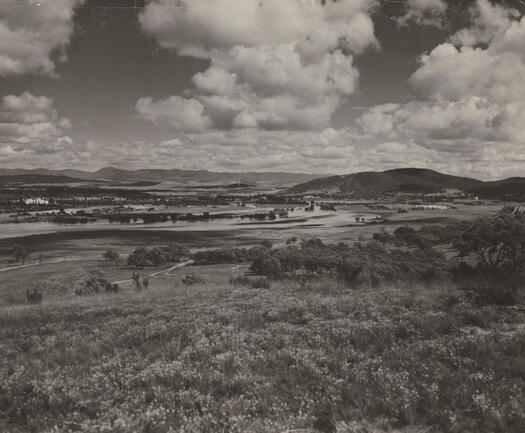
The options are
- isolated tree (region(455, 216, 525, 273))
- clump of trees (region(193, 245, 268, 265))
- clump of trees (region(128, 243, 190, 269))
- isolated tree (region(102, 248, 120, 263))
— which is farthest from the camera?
isolated tree (region(102, 248, 120, 263))

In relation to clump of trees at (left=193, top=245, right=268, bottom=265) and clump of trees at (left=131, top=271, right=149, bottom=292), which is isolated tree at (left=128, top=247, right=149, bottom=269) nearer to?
clump of trees at (left=193, top=245, right=268, bottom=265)

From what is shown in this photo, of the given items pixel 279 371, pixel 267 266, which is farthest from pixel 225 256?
pixel 279 371

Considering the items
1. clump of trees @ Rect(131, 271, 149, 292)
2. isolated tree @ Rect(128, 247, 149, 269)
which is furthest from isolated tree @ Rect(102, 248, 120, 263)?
clump of trees @ Rect(131, 271, 149, 292)

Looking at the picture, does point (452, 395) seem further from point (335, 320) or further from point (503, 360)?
point (335, 320)

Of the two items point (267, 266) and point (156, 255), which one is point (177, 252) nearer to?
point (156, 255)

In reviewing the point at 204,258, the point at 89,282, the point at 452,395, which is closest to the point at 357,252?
the point at 204,258

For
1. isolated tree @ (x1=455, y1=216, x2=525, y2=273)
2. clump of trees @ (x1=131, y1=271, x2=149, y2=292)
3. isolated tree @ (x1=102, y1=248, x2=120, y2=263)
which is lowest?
isolated tree @ (x1=102, y1=248, x2=120, y2=263)
